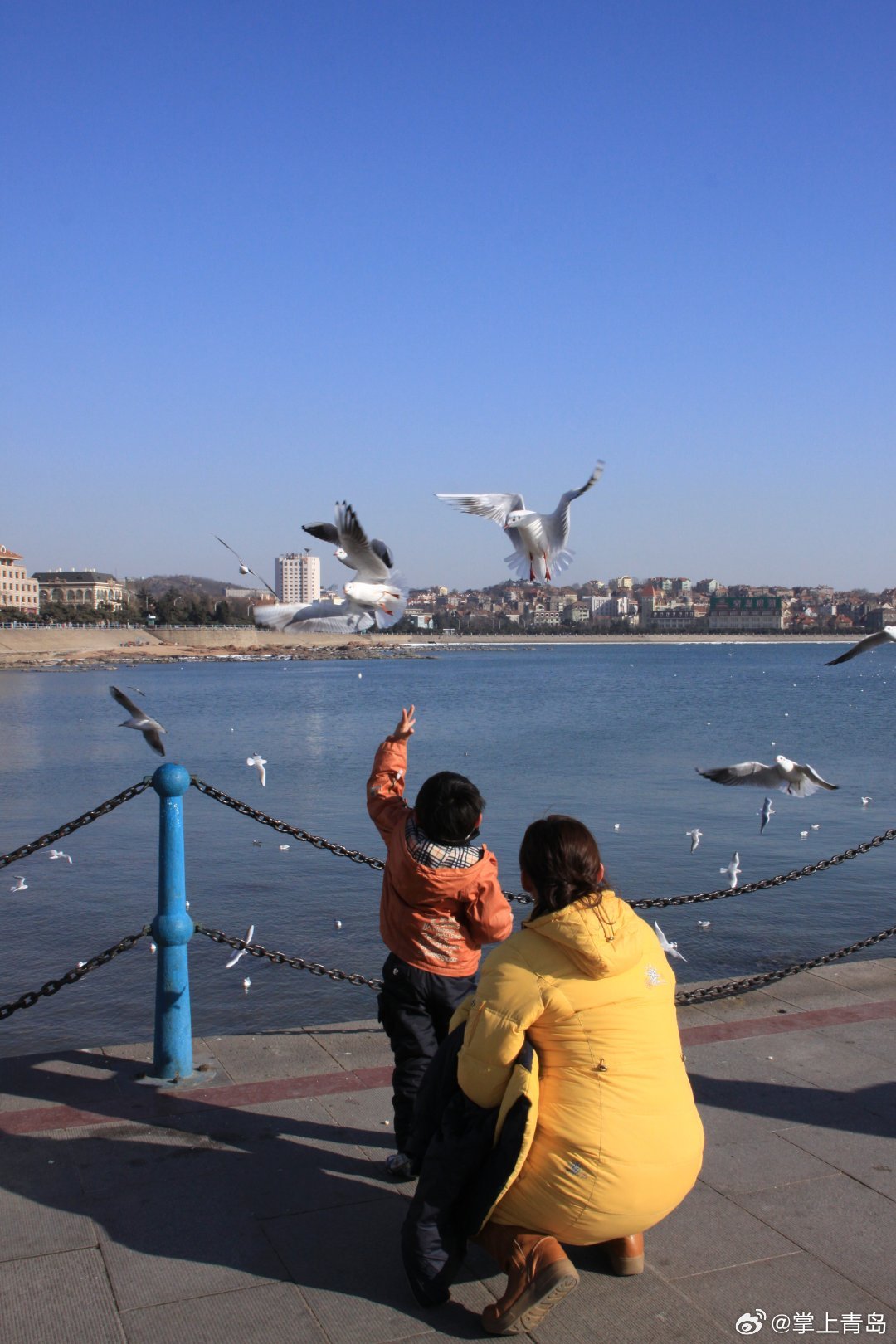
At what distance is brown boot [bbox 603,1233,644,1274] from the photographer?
10.9 feet

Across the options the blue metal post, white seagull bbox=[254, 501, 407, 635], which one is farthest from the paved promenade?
white seagull bbox=[254, 501, 407, 635]

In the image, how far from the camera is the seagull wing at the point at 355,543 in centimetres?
574

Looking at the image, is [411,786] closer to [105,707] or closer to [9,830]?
[9,830]

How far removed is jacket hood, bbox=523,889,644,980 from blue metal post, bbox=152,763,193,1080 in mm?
2210

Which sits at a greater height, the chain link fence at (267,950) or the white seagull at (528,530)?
the white seagull at (528,530)

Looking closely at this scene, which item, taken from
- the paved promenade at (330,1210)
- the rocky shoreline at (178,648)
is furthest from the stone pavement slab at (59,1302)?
the rocky shoreline at (178,648)

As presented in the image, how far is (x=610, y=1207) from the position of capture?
3096 mm

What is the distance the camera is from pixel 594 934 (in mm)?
3045

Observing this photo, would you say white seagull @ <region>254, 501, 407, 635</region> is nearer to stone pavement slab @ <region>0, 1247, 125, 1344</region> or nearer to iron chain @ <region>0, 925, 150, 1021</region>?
iron chain @ <region>0, 925, 150, 1021</region>

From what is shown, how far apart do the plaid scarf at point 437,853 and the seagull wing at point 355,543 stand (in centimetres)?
228

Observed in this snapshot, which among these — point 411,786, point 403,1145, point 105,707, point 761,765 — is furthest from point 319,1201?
point 105,707

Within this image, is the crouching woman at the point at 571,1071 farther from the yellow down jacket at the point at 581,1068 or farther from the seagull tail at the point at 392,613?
the seagull tail at the point at 392,613

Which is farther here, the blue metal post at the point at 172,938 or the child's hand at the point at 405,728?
the blue metal post at the point at 172,938

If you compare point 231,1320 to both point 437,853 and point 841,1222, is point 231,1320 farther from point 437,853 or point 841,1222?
point 841,1222
